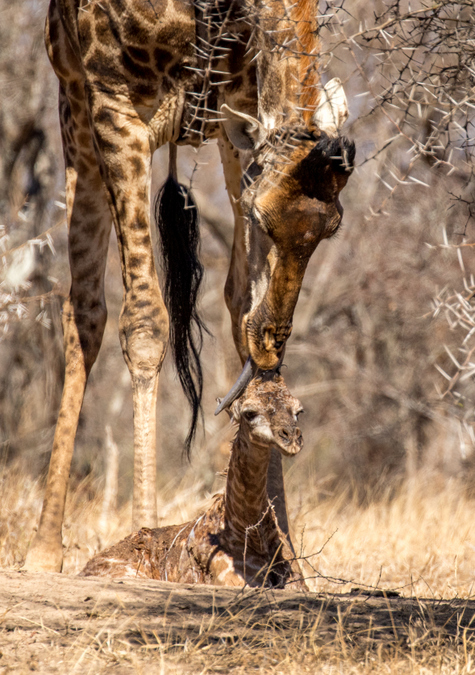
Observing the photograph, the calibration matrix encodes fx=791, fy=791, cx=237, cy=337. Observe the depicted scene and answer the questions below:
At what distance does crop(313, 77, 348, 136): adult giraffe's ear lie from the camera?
136 inches

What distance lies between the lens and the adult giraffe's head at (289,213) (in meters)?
3.30

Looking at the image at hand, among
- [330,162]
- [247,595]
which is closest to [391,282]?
[330,162]

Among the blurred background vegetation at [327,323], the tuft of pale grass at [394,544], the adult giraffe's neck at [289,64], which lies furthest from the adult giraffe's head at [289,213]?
the blurred background vegetation at [327,323]

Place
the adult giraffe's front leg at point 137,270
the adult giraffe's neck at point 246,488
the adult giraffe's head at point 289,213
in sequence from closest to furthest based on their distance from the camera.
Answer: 1. the adult giraffe's head at point 289,213
2. the adult giraffe's neck at point 246,488
3. the adult giraffe's front leg at point 137,270

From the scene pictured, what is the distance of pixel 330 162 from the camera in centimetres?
330

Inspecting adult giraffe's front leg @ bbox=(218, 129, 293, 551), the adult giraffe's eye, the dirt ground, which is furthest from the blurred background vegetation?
the dirt ground

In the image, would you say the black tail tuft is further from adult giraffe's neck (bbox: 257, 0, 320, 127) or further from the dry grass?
the dry grass

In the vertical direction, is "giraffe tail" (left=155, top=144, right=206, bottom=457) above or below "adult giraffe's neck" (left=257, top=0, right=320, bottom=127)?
below

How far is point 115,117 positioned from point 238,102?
2.20 feet

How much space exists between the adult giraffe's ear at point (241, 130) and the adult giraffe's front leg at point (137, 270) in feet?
1.96

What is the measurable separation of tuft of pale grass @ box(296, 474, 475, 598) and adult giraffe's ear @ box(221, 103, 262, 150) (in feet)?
7.01

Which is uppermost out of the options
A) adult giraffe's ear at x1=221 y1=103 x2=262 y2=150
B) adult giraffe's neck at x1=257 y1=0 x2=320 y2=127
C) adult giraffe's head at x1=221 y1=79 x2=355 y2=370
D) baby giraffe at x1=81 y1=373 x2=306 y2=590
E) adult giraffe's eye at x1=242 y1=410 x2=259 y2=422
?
adult giraffe's neck at x1=257 y1=0 x2=320 y2=127

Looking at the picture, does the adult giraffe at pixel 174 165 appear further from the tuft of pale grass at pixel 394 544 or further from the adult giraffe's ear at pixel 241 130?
the tuft of pale grass at pixel 394 544

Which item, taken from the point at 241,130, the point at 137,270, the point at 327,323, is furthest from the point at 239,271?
the point at 327,323
